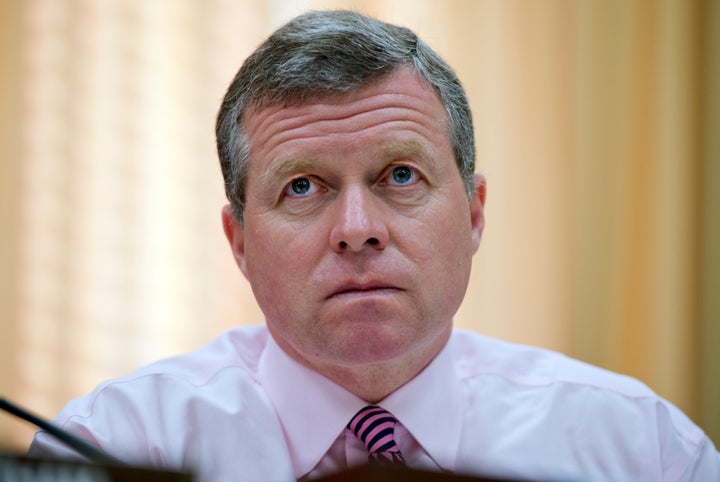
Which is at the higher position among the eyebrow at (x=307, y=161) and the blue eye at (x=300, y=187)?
the eyebrow at (x=307, y=161)

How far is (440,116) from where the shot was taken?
1584 mm

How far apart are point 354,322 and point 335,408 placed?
0.71 ft

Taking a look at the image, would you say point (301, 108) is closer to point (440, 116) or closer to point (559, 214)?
point (440, 116)

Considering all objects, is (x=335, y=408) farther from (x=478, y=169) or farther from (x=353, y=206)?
(x=478, y=169)

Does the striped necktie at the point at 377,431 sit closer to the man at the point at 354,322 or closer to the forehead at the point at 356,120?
the man at the point at 354,322

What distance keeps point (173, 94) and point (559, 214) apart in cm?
128

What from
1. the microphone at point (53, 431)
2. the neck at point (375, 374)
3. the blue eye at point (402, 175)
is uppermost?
the blue eye at point (402, 175)

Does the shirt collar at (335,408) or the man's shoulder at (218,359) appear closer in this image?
the shirt collar at (335,408)

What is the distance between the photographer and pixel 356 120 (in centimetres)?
147

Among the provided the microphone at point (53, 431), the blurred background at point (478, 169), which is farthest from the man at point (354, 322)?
the blurred background at point (478, 169)

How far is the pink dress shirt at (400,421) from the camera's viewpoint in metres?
1.54

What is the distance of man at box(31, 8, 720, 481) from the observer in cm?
143

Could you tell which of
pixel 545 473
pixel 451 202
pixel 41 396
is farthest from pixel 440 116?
pixel 41 396

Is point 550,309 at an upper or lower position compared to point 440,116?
lower
